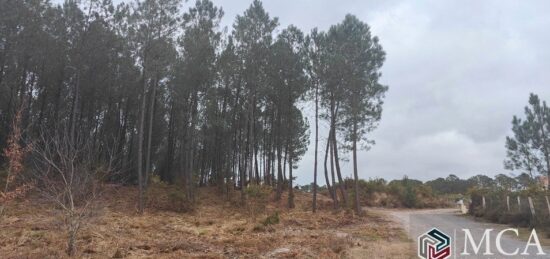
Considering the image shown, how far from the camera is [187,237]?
15.0 metres

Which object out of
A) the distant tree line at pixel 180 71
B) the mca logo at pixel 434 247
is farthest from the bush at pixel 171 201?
the mca logo at pixel 434 247

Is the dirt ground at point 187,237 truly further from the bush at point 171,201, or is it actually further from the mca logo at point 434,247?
the bush at point 171,201

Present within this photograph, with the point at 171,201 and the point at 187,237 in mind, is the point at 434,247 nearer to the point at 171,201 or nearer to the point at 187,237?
the point at 187,237

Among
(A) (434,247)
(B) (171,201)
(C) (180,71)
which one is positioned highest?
(C) (180,71)

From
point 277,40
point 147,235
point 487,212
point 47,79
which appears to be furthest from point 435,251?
point 47,79

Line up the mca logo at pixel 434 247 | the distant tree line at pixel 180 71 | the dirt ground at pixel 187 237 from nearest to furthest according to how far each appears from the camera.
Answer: the mca logo at pixel 434 247 < the dirt ground at pixel 187 237 < the distant tree line at pixel 180 71

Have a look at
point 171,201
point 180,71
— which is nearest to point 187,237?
point 171,201

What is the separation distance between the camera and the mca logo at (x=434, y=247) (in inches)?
456

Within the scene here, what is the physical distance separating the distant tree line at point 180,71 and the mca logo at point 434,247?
1245 cm

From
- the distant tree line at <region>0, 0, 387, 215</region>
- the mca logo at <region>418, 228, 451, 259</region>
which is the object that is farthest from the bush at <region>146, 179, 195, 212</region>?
the mca logo at <region>418, 228, 451, 259</region>

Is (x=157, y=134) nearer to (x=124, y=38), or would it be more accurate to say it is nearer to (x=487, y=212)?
(x=124, y=38)

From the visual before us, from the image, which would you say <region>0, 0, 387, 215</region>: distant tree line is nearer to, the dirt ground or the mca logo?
the dirt ground

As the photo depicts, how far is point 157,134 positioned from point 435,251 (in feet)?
90.4

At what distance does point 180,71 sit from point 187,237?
46.8 ft
